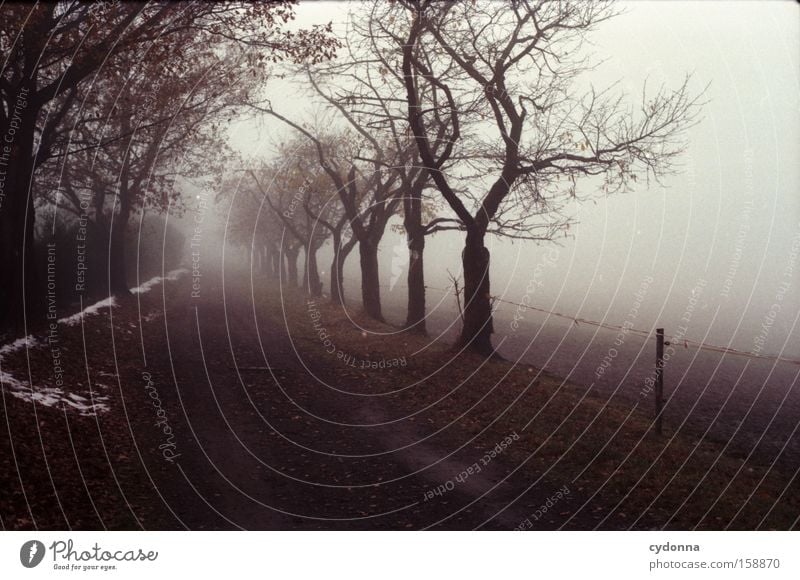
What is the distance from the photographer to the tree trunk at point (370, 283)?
2552cm

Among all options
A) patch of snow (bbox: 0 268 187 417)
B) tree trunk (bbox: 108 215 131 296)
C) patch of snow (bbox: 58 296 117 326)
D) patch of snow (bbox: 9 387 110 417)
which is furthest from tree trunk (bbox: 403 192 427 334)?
tree trunk (bbox: 108 215 131 296)

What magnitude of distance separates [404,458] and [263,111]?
1620cm

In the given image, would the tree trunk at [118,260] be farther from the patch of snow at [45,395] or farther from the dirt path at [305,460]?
the patch of snow at [45,395]

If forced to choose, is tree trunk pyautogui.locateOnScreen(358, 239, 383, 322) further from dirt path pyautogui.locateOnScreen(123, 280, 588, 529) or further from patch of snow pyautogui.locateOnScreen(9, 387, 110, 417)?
patch of snow pyautogui.locateOnScreen(9, 387, 110, 417)

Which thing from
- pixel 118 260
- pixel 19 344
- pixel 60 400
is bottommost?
pixel 60 400

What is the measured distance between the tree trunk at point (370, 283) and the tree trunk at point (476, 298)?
9.03 meters

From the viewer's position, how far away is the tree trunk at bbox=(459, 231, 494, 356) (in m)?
16.6

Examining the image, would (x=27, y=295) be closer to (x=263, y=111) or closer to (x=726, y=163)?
(x=263, y=111)

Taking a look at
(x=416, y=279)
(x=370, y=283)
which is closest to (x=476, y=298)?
(x=416, y=279)
